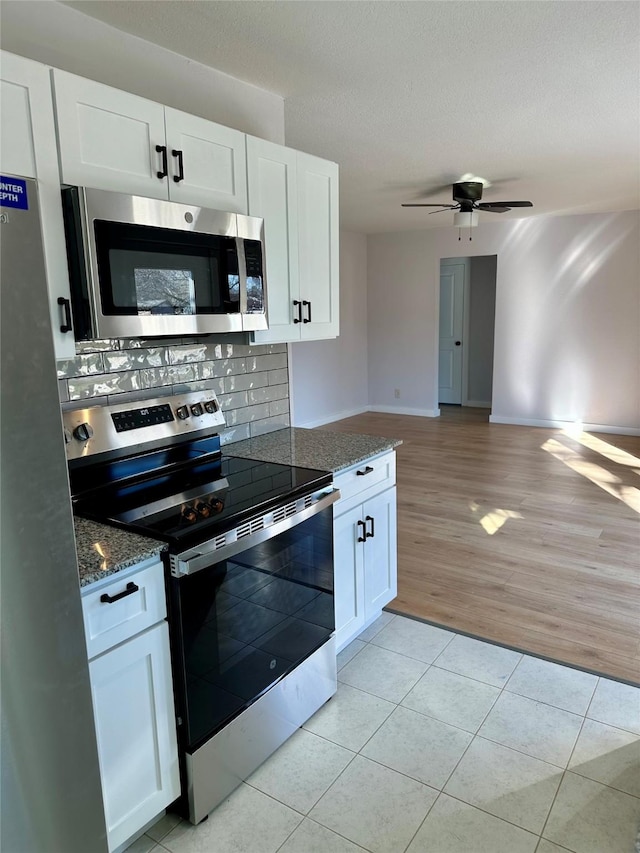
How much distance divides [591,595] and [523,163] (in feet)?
10.1

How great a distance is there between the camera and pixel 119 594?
4.81 ft

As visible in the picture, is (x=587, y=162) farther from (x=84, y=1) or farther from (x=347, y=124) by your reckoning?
(x=84, y=1)

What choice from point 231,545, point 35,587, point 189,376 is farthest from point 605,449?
point 35,587

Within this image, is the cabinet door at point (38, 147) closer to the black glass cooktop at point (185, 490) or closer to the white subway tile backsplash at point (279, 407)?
the black glass cooktop at point (185, 490)

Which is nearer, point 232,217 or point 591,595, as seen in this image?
point 232,217

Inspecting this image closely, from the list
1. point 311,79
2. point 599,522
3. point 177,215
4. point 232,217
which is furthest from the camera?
point 599,522

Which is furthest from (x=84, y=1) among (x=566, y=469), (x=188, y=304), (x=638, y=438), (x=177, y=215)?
(x=638, y=438)

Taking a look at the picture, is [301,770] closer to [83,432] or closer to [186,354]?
[83,432]

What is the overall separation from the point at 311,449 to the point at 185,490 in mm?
700

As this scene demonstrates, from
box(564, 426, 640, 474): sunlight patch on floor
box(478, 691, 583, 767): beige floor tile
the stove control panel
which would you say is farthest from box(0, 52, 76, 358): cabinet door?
box(564, 426, 640, 474): sunlight patch on floor

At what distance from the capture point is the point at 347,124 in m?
3.37

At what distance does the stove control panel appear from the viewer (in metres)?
1.94

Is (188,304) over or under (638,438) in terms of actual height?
over

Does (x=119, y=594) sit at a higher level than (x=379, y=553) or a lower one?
higher
